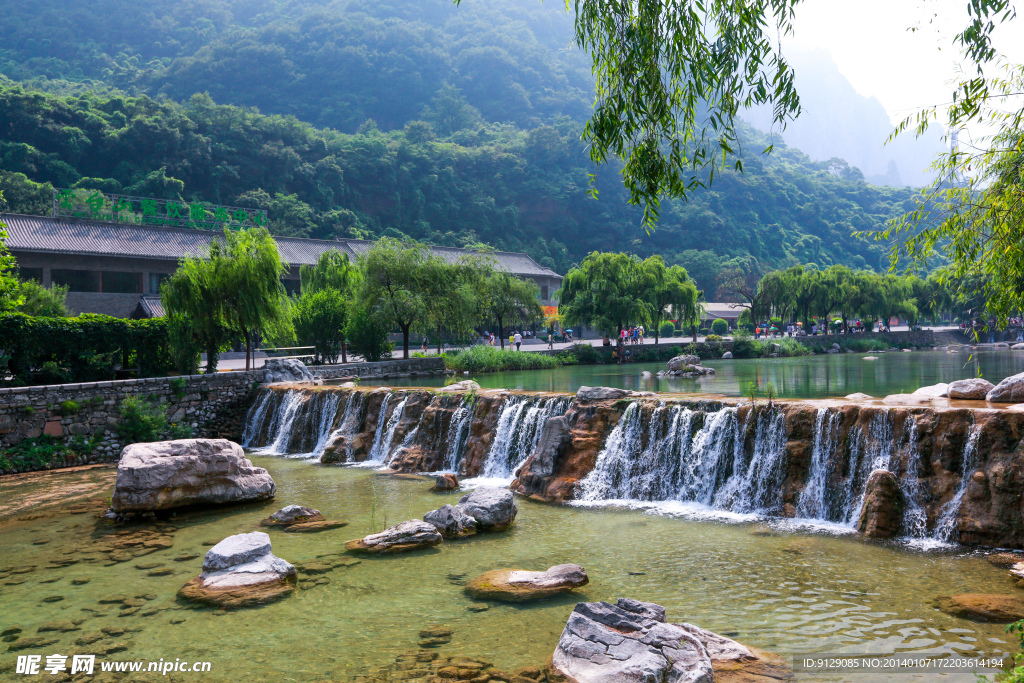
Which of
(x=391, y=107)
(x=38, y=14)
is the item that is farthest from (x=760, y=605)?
(x=38, y=14)

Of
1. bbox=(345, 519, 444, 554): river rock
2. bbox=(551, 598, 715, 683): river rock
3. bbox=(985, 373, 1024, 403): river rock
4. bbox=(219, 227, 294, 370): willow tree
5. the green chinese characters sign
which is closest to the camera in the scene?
bbox=(551, 598, 715, 683): river rock

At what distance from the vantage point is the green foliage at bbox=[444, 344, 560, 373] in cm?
2933

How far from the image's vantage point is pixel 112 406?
17188 millimetres

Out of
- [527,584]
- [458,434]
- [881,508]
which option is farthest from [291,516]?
[881,508]

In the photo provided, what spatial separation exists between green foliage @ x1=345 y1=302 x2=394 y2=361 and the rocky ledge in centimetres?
2334

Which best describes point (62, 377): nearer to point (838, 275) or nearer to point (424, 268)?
point (424, 268)

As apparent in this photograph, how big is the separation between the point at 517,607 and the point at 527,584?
44 centimetres

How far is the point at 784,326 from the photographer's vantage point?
61.3 metres

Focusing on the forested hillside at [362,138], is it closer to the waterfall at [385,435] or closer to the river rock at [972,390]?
the waterfall at [385,435]

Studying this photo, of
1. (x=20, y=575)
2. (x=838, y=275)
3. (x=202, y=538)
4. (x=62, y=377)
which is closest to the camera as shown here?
(x=20, y=575)

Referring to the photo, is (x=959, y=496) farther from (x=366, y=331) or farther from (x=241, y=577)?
(x=366, y=331)

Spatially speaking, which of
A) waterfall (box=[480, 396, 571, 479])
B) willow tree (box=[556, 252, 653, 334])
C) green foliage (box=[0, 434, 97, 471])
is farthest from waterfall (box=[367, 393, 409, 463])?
willow tree (box=[556, 252, 653, 334])

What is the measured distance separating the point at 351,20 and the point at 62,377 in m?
118

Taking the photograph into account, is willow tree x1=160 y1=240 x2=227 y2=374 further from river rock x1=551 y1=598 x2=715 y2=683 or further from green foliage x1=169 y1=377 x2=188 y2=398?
river rock x1=551 y1=598 x2=715 y2=683
